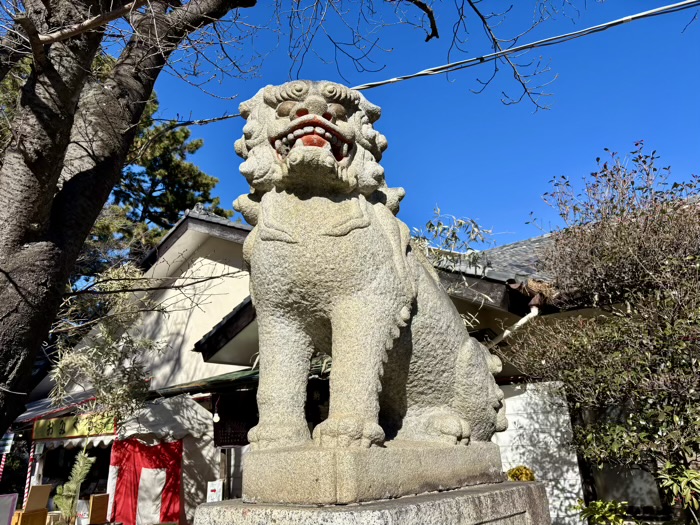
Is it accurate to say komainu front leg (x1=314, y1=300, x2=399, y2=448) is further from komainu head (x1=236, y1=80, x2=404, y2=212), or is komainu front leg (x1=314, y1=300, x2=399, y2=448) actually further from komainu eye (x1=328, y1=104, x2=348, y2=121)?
komainu eye (x1=328, y1=104, x2=348, y2=121)

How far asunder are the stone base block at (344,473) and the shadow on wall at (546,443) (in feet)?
13.3

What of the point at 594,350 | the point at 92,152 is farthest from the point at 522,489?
the point at 92,152

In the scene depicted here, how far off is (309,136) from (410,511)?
4.56ft

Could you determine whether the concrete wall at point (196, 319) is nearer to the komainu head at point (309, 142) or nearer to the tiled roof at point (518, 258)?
the tiled roof at point (518, 258)

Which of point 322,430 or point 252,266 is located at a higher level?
point 252,266

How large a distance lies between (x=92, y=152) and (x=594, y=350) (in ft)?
14.6

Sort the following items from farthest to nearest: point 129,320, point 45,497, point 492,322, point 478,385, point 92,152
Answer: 1. point 129,320
2. point 45,497
3. point 492,322
4. point 92,152
5. point 478,385

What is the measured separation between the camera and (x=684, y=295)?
4.41 metres

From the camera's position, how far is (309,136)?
204 cm

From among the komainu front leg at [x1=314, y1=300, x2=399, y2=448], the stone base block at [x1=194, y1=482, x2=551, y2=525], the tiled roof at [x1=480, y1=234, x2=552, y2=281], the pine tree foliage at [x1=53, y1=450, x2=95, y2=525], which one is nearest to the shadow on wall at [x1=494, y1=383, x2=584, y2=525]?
the tiled roof at [x1=480, y1=234, x2=552, y2=281]

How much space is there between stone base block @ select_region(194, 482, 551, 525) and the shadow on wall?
368 centimetres

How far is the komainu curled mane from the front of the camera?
6.28 feet

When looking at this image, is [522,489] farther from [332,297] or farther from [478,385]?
[332,297]

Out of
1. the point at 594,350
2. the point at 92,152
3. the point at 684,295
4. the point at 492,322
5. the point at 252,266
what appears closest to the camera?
the point at 252,266
